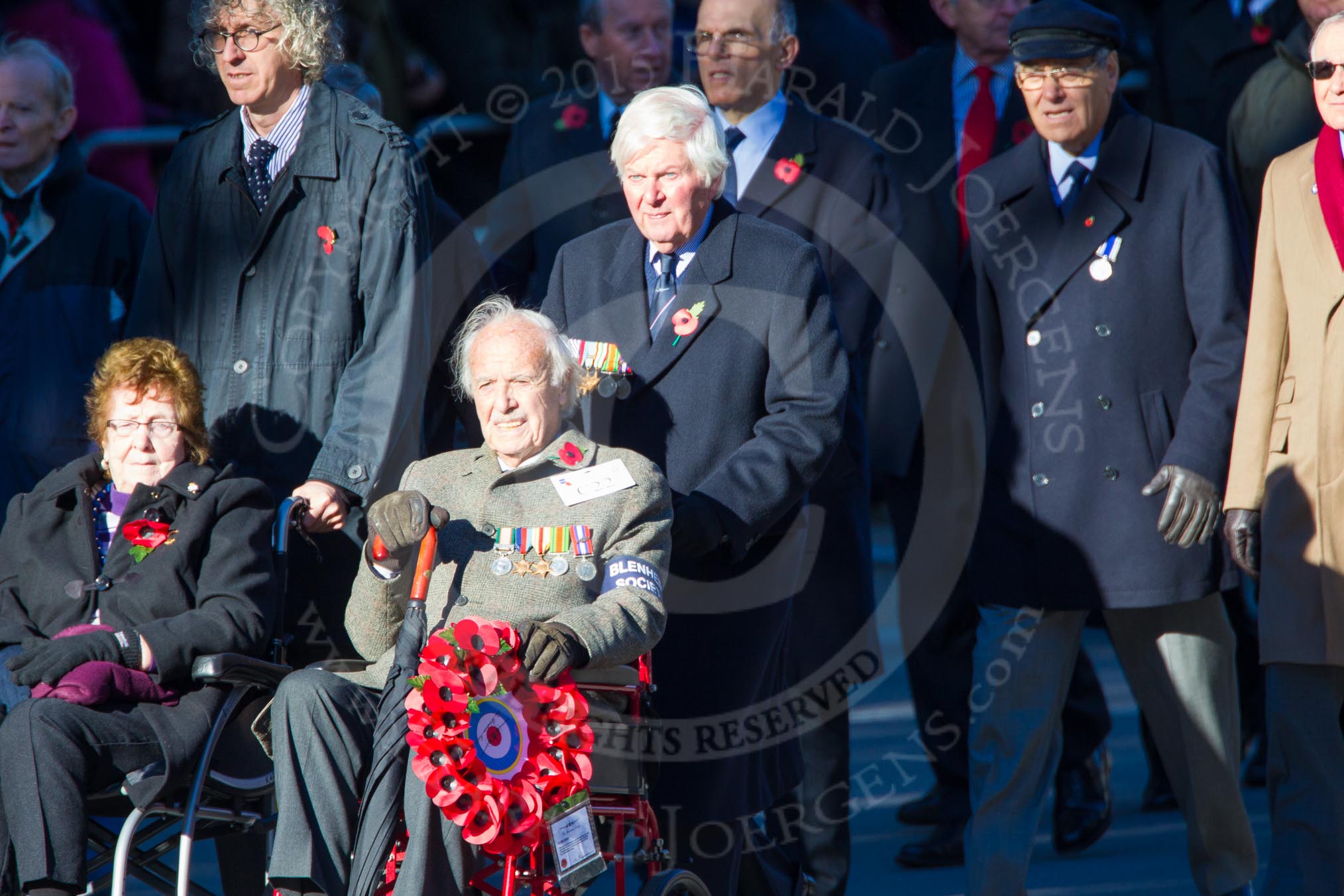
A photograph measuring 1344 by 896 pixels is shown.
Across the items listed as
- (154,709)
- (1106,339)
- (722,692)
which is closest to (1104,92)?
(1106,339)

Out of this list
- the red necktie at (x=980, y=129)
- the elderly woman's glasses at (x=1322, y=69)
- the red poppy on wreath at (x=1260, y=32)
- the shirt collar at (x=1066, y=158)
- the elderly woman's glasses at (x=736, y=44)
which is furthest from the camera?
the red poppy on wreath at (x=1260, y=32)

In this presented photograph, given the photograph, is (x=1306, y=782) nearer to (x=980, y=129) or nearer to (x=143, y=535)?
(x=980, y=129)

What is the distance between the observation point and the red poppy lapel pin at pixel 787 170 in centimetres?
539

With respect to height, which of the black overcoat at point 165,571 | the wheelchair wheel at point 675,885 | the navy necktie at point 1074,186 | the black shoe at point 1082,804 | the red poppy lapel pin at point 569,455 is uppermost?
the navy necktie at point 1074,186

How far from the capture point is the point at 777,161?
5414mm

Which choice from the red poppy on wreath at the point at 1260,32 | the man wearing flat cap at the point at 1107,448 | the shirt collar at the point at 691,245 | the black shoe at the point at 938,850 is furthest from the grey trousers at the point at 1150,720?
the red poppy on wreath at the point at 1260,32

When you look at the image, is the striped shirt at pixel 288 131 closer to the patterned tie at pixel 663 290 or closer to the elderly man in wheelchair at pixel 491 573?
the elderly man in wheelchair at pixel 491 573

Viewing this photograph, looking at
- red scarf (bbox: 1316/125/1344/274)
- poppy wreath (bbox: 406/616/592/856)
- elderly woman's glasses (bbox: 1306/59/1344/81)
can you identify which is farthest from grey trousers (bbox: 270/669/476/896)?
elderly woman's glasses (bbox: 1306/59/1344/81)

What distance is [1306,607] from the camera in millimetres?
4414

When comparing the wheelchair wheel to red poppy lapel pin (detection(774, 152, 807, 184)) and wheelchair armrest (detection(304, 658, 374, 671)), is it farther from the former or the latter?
red poppy lapel pin (detection(774, 152, 807, 184))

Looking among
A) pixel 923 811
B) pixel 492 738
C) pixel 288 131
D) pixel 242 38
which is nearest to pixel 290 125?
pixel 288 131

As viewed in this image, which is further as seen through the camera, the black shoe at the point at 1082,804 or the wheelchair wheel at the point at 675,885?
the black shoe at the point at 1082,804

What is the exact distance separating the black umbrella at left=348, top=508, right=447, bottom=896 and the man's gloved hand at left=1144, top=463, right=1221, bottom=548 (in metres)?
1.68

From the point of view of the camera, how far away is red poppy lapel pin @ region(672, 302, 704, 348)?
14.5ft
